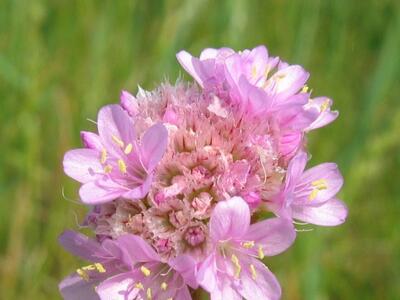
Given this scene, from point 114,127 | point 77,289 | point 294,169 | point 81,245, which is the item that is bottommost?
point 77,289

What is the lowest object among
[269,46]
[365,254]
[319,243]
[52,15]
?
[365,254]

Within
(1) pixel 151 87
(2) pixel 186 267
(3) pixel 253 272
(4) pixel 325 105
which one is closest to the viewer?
(2) pixel 186 267

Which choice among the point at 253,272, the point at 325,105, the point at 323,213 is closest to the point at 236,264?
the point at 253,272

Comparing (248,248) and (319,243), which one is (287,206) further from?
(319,243)

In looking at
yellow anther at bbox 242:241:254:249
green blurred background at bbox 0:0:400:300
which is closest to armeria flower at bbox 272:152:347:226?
yellow anther at bbox 242:241:254:249

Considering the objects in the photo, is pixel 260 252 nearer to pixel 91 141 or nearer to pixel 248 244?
pixel 248 244

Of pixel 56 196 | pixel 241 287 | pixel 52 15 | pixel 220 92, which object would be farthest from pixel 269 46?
pixel 241 287

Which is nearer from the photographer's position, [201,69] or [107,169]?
[107,169]
